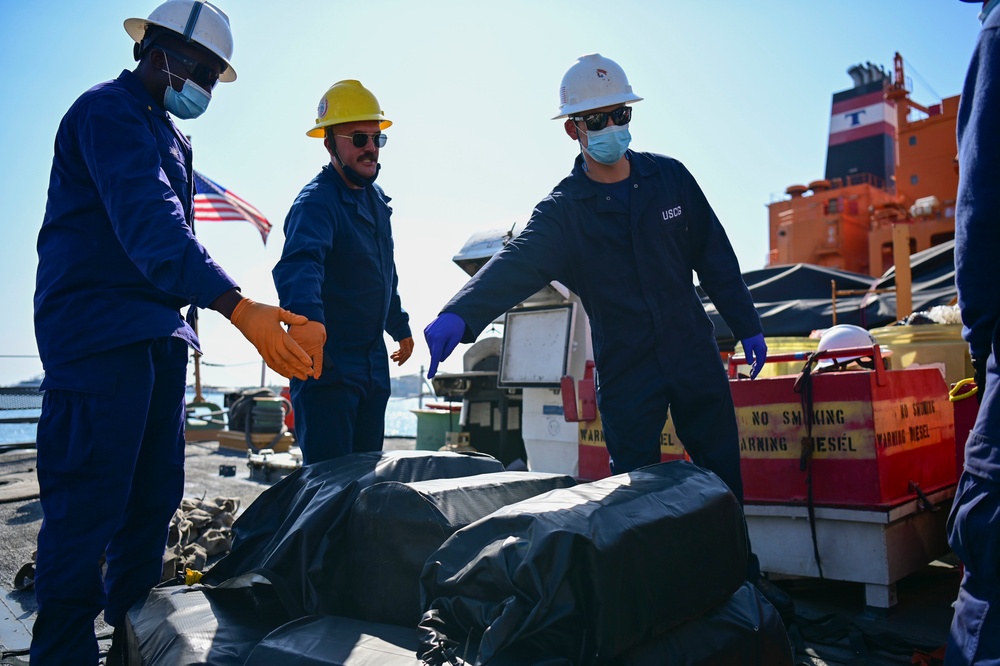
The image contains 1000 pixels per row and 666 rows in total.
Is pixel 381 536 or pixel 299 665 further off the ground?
pixel 381 536

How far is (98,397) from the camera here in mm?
1956

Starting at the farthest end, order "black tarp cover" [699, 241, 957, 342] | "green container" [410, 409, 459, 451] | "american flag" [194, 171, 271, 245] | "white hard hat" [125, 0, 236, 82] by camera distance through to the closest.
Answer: "american flag" [194, 171, 271, 245]
"black tarp cover" [699, 241, 957, 342]
"green container" [410, 409, 459, 451]
"white hard hat" [125, 0, 236, 82]

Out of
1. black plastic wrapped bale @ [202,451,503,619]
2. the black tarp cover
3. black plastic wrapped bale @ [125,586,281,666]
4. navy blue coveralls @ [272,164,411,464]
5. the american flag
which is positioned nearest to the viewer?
black plastic wrapped bale @ [125,586,281,666]

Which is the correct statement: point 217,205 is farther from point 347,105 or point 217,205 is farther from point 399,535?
point 399,535

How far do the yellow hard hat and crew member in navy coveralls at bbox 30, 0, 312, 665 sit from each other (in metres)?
0.69

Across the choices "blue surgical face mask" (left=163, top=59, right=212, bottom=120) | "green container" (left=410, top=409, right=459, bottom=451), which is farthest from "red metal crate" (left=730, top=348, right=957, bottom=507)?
"green container" (left=410, top=409, right=459, bottom=451)

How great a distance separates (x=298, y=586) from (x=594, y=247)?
1.59 meters

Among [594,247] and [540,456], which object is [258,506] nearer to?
[594,247]

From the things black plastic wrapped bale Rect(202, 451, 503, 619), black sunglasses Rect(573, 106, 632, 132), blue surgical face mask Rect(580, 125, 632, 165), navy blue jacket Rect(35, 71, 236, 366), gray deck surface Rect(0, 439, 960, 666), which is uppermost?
black sunglasses Rect(573, 106, 632, 132)

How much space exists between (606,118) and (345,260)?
3.97 feet

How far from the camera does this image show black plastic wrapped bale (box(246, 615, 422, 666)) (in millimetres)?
1365

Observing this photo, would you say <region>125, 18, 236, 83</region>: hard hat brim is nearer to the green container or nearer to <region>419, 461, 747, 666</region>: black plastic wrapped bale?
<region>419, 461, 747, 666</region>: black plastic wrapped bale

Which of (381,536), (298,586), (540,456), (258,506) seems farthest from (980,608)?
(540,456)

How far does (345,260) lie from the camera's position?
2934mm
